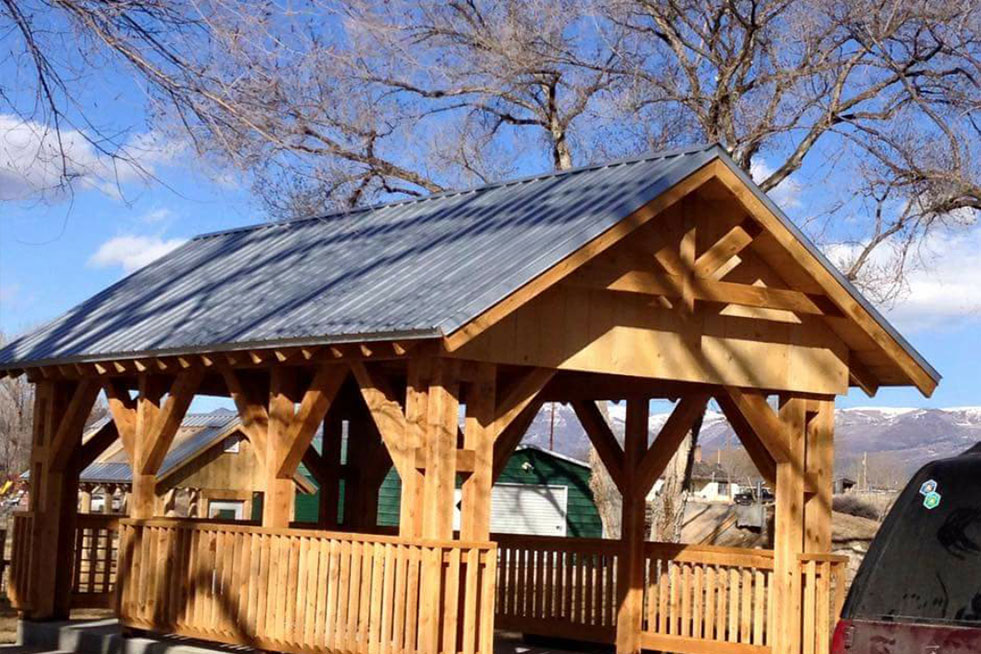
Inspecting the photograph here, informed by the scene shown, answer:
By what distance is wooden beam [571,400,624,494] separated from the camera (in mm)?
16250

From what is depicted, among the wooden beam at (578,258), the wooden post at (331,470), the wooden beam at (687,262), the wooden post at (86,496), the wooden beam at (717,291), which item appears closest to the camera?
the wooden beam at (578,258)

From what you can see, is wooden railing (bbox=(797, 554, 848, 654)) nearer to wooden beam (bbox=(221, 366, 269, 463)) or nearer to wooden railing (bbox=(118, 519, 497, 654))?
wooden railing (bbox=(118, 519, 497, 654))

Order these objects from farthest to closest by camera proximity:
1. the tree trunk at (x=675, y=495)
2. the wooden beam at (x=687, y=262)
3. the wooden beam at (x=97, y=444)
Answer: the tree trunk at (x=675, y=495)
the wooden beam at (x=97, y=444)
the wooden beam at (x=687, y=262)

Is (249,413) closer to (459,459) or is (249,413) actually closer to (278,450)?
(278,450)

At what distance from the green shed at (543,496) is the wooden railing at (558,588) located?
22882 mm

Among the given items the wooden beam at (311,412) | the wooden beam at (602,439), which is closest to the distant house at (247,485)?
the wooden beam at (602,439)

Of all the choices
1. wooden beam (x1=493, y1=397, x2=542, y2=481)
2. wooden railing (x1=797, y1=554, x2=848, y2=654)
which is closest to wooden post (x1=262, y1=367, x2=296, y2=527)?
wooden beam (x1=493, y1=397, x2=542, y2=481)

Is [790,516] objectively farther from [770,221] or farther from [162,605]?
[162,605]

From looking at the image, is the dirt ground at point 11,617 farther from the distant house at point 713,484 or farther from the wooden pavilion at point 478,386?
the distant house at point 713,484

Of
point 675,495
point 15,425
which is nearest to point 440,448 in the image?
point 675,495

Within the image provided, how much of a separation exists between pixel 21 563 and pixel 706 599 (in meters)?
7.93

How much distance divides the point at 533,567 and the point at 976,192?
39.8 ft

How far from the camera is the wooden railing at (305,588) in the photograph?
12266 millimetres

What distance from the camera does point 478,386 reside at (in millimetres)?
12516
